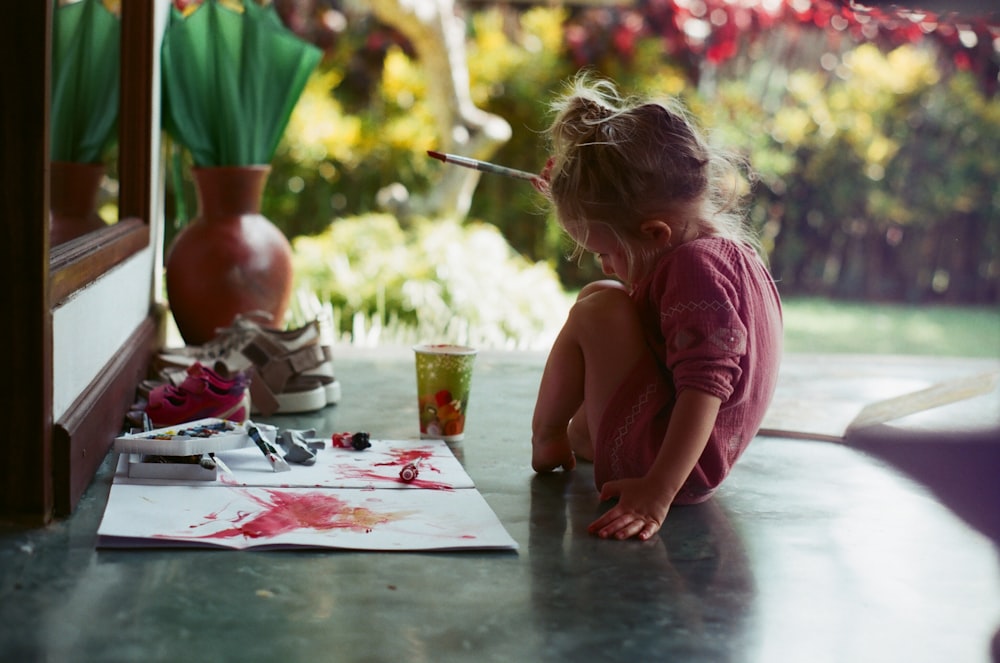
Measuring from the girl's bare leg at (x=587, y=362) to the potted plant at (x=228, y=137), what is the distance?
4.37 ft

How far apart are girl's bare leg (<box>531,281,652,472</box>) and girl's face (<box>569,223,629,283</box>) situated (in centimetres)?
3

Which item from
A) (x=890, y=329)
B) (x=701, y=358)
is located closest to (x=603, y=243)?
(x=701, y=358)

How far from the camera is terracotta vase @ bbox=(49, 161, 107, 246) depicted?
1951 mm

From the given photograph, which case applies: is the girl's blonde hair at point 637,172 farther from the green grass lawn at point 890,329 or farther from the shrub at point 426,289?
the green grass lawn at point 890,329

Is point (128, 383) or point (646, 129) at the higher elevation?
point (646, 129)

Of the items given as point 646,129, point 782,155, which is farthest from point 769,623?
point 782,155

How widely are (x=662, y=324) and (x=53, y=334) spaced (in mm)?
821

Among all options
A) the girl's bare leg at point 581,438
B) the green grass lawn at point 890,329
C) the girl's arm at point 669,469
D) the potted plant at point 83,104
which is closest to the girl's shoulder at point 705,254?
the girl's arm at point 669,469

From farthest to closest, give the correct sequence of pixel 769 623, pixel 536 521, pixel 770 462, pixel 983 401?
pixel 983 401 → pixel 770 462 → pixel 536 521 → pixel 769 623

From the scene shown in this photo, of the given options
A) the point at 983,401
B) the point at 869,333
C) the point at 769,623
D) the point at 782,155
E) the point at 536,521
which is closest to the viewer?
the point at 769,623

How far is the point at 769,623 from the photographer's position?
1230 mm

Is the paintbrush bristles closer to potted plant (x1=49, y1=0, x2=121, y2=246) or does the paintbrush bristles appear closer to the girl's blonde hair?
the girl's blonde hair

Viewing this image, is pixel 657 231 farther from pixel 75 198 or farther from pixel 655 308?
pixel 75 198

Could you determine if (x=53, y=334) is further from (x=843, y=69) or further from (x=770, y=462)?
(x=843, y=69)
